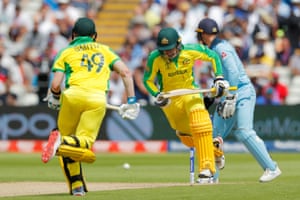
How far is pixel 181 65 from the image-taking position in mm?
11148

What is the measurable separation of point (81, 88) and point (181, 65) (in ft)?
5.03

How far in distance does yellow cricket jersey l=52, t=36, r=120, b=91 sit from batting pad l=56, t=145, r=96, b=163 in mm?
657

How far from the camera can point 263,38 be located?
21.3 metres

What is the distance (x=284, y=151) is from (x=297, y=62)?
226 cm

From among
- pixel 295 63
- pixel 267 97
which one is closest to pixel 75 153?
pixel 267 97

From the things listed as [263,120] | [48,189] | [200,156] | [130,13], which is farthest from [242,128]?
[130,13]

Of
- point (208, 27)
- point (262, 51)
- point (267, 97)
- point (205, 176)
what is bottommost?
point (205, 176)

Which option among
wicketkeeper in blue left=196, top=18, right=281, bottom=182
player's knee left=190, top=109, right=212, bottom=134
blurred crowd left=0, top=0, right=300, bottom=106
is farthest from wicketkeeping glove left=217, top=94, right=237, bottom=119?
blurred crowd left=0, top=0, right=300, bottom=106

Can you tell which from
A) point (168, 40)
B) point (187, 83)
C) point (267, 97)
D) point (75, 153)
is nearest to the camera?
point (75, 153)

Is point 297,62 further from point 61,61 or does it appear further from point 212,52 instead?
point 61,61

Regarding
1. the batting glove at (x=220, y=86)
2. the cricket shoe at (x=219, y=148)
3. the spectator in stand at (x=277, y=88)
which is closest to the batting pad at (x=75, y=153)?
the batting glove at (x=220, y=86)

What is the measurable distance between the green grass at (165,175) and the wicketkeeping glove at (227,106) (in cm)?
76

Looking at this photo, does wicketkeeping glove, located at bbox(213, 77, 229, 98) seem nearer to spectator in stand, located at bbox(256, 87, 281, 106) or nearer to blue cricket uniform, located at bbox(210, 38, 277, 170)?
blue cricket uniform, located at bbox(210, 38, 277, 170)

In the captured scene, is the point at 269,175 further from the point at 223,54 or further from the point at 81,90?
the point at 81,90
